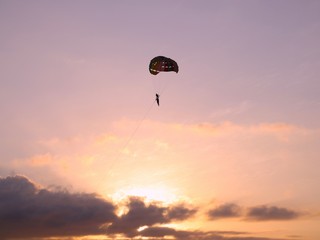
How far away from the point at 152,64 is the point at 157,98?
7275 millimetres

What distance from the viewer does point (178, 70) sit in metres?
127

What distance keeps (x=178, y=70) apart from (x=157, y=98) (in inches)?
325

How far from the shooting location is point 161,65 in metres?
125

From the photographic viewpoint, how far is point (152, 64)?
12531 centimetres

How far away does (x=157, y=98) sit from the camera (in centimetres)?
12275

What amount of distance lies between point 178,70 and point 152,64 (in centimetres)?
552

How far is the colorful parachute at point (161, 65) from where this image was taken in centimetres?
12500

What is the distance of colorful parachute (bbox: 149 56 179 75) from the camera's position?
4921 inches
